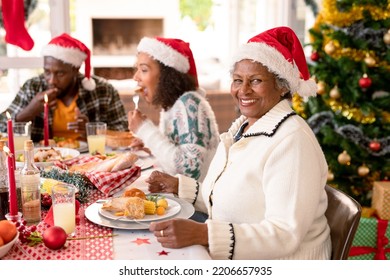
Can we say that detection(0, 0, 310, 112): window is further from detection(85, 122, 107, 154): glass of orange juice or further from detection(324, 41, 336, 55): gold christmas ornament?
detection(324, 41, 336, 55): gold christmas ornament

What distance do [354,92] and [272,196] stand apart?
163 centimetres

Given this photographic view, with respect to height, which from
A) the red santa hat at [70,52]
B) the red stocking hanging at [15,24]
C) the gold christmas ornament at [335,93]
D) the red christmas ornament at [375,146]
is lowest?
the red christmas ornament at [375,146]

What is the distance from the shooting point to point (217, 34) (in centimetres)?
683

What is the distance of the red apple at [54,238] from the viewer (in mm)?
1006

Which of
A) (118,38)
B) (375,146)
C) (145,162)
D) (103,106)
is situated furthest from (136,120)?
(118,38)

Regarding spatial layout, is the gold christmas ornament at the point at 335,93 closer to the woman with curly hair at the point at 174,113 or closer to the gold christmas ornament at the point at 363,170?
the gold christmas ornament at the point at 363,170

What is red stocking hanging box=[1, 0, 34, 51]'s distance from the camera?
2.76 metres

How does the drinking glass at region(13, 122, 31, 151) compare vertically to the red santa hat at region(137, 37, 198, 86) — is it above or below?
below

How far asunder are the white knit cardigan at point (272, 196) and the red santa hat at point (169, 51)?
745 millimetres

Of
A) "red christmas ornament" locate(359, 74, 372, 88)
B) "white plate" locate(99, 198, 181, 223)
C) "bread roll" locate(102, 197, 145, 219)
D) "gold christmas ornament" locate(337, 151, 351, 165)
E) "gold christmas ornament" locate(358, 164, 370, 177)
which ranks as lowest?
"gold christmas ornament" locate(358, 164, 370, 177)

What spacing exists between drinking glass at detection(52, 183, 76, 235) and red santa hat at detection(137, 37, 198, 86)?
0.94 m

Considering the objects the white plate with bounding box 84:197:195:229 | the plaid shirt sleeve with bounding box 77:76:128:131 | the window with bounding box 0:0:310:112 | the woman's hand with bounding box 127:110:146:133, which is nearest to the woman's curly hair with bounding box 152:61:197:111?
the woman's hand with bounding box 127:110:146:133

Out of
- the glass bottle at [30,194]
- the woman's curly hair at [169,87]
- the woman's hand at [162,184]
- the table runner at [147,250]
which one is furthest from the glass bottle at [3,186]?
the woman's curly hair at [169,87]

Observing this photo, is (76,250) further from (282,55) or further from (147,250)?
(282,55)
